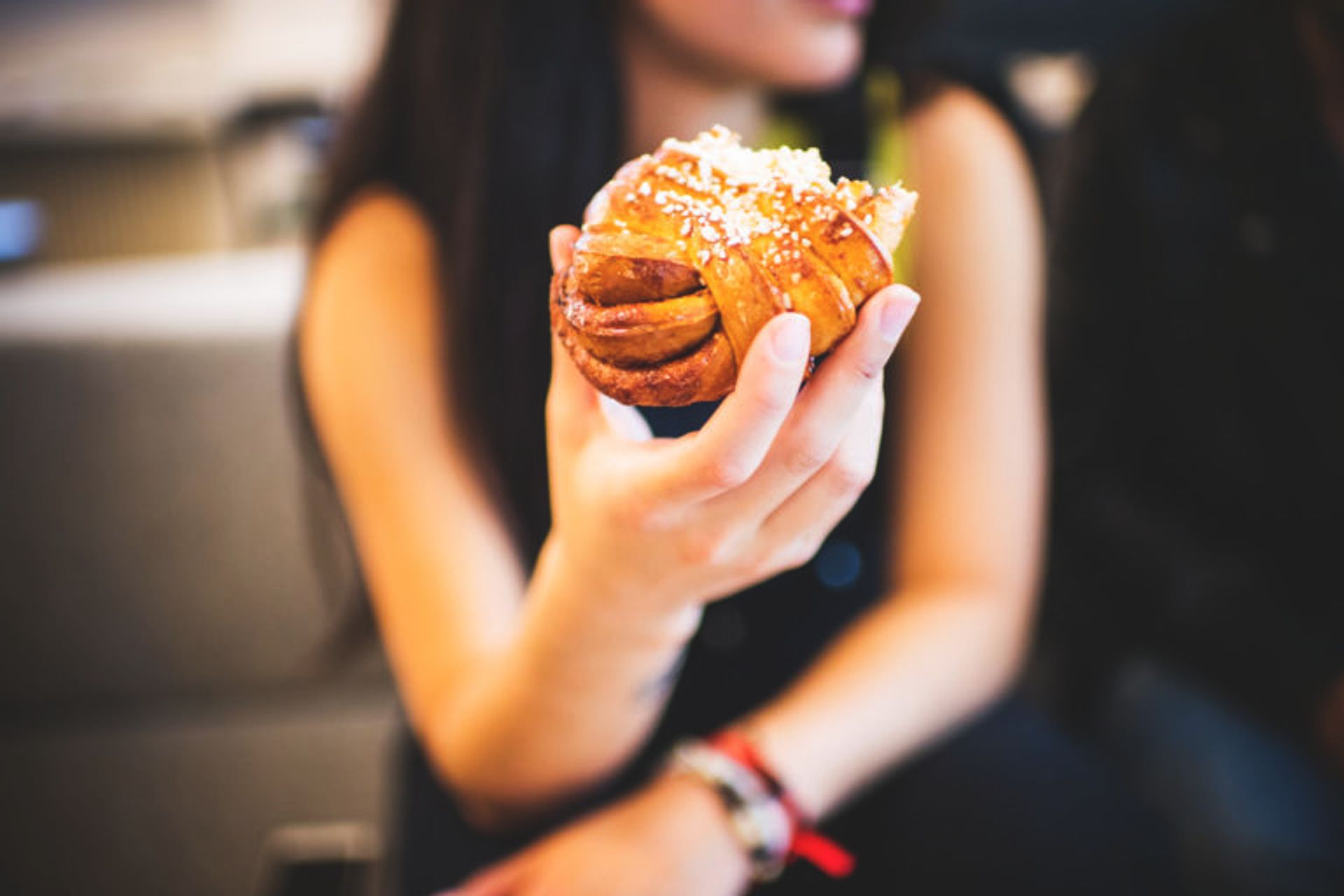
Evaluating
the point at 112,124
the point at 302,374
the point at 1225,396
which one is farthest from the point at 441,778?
the point at 112,124

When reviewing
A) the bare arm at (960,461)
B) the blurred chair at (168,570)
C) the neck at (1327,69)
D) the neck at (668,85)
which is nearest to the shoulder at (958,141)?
the bare arm at (960,461)

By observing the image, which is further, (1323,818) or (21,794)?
(21,794)

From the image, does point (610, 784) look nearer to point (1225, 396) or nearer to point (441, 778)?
point (441, 778)

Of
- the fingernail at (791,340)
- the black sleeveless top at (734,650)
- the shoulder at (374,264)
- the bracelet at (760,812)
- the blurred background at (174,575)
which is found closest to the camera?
the fingernail at (791,340)

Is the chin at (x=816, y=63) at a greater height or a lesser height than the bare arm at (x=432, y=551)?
greater

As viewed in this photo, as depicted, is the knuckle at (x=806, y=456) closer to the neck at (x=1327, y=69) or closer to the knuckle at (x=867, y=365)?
the knuckle at (x=867, y=365)

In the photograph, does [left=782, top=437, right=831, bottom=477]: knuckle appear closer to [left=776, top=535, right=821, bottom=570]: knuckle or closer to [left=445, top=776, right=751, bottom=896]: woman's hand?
[left=776, top=535, right=821, bottom=570]: knuckle

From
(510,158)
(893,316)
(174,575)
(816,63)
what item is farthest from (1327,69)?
(174,575)
